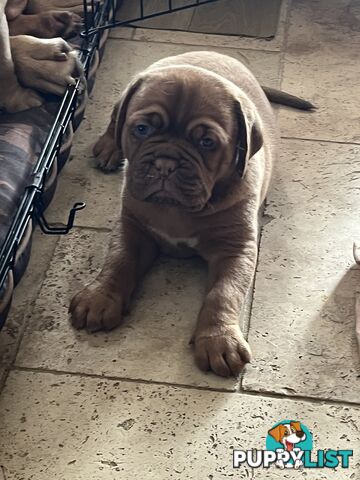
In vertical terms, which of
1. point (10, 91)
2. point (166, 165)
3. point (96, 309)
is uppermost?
point (166, 165)

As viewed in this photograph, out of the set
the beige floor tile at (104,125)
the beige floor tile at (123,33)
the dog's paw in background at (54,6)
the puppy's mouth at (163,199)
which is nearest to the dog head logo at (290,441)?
the puppy's mouth at (163,199)

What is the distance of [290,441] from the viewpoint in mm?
1908

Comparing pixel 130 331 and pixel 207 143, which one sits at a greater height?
pixel 207 143

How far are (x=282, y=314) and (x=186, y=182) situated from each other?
17.4 inches

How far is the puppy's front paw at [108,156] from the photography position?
108 inches

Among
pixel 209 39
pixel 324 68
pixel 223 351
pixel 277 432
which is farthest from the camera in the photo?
pixel 209 39

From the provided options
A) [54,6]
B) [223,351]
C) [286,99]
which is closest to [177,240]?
[223,351]

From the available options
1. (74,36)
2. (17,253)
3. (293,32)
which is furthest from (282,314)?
(293,32)

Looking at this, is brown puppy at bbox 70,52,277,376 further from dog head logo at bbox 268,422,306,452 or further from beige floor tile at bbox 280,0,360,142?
beige floor tile at bbox 280,0,360,142

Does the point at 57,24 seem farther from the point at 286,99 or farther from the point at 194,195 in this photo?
the point at 194,195

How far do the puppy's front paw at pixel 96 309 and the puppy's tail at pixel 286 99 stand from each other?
47.1 inches

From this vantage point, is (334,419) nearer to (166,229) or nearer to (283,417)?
(283,417)

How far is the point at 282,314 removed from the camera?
224 centimetres

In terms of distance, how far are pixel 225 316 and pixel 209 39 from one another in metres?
1.75
